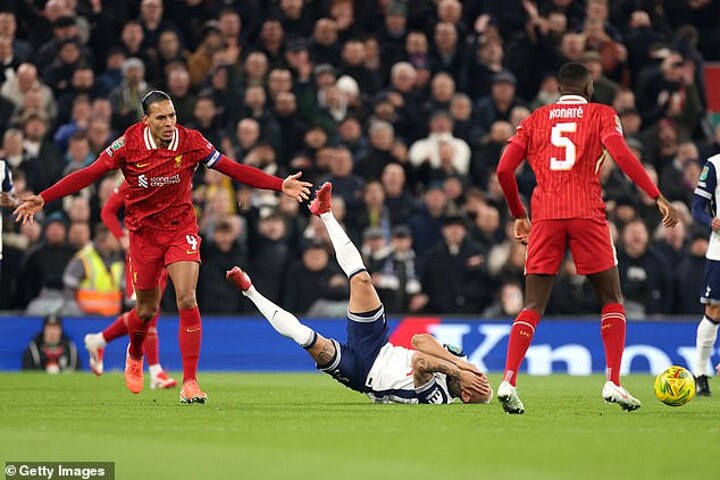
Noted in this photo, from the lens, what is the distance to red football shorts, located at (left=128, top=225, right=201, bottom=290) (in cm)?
1230

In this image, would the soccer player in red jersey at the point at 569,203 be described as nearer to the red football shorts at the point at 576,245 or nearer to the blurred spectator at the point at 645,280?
the red football shorts at the point at 576,245

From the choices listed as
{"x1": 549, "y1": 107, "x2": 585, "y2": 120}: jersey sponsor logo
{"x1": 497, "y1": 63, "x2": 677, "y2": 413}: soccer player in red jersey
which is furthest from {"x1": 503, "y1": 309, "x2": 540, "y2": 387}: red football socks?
{"x1": 549, "y1": 107, "x2": 585, "y2": 120}: jersey sponsor logo

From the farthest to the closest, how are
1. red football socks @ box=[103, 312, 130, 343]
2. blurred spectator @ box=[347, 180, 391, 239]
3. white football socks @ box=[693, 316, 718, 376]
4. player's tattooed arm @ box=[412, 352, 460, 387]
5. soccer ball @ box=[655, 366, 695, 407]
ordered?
blurred spectator @ box=[347, 180, 391, 239] < red football socks @ box=[103, 312, 130, 343] < white football socks @ box=[693, 316, 718, 376] < player's tattooed arm @ box=[412, 352, 460, 387] < soccer ball @ box=[655, 366, 695, 407]

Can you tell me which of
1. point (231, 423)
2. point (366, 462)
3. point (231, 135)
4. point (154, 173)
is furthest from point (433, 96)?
point (366, 462)

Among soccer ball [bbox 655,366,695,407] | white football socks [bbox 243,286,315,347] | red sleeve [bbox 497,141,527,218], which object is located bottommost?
soccer ball [bbox 655,366,695,407]

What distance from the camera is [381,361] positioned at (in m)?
11.8

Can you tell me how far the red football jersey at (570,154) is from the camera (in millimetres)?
10742

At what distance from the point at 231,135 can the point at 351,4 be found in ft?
11.3

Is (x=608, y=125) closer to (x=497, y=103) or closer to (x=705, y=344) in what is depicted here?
(x=705, y=344)

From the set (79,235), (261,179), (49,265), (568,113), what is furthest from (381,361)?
(49,265)

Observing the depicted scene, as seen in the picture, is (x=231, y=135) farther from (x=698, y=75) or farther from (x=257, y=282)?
(x=698, y=75)

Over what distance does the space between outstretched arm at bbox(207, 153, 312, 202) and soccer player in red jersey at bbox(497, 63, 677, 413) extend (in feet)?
6.03

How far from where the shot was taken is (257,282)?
19516mm

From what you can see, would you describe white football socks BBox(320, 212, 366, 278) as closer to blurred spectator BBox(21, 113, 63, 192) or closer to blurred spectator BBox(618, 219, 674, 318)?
blurred spectator BBox(618, 219, 674, 318)
